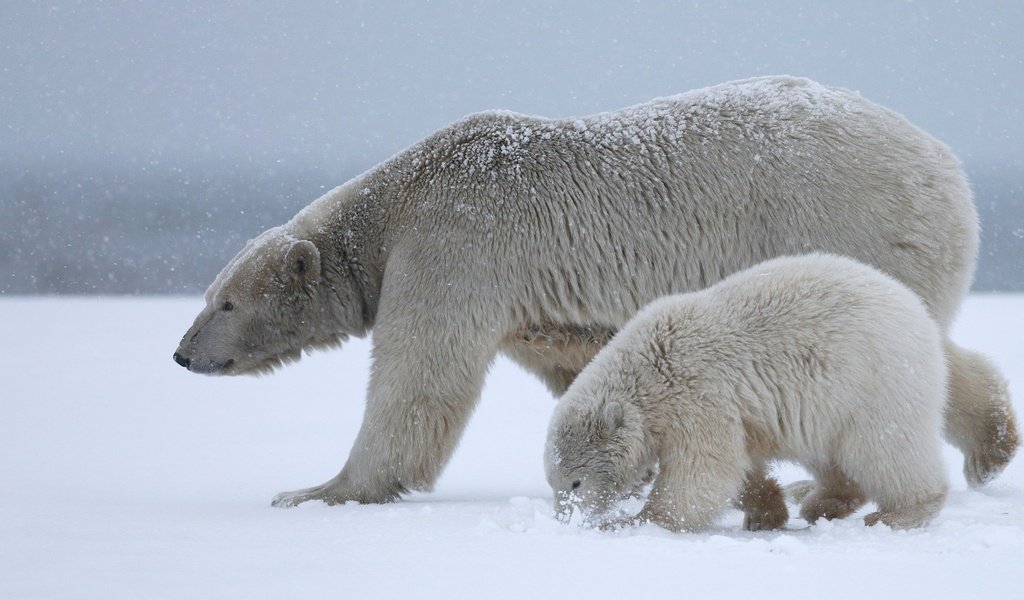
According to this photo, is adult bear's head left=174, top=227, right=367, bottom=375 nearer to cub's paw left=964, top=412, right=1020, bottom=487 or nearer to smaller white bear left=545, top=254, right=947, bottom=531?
smaller white bear left=545, top=254, right=947, bottom=531

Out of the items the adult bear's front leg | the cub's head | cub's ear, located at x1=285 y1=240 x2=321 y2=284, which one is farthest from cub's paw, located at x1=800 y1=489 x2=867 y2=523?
cub's ear, located at x1=285 y1=240 x2=321 y2=284

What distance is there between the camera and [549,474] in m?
5.54

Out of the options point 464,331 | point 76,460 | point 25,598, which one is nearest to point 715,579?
point 25,598

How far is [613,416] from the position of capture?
5.37m

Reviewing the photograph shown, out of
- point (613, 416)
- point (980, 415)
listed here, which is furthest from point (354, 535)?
point (980, 415)

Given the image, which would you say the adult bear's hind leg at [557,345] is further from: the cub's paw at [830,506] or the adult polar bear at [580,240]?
the cub's paw at [830,506]

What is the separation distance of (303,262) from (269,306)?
0.38 meters

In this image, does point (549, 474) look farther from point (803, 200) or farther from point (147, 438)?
point (147, 438)

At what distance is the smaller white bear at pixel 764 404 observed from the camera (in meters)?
5.16

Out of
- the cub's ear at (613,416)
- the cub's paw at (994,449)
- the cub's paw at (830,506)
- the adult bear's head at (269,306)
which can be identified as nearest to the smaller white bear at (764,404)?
the cub's ear at (613,416)

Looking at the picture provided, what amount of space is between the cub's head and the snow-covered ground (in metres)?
0.19

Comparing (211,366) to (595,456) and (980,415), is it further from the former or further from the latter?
(980,415)

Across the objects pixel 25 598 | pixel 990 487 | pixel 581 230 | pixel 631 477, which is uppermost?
pixel 581 230

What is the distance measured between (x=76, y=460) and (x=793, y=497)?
517 centimetres
